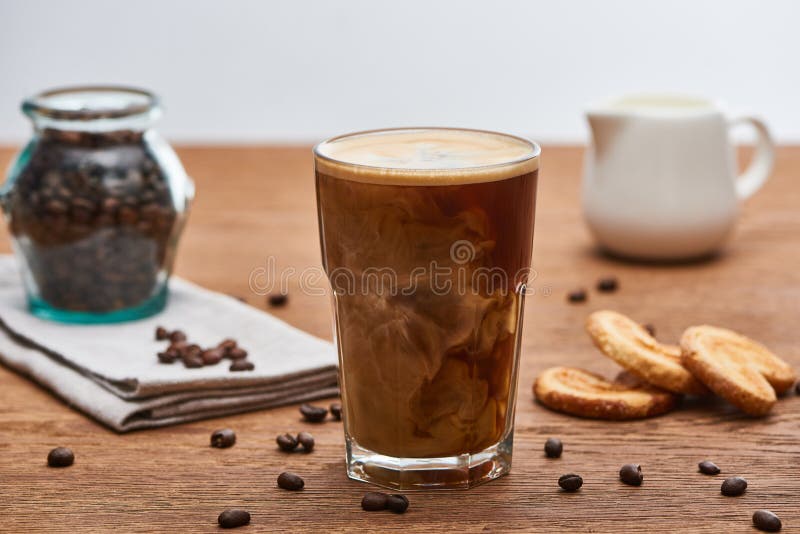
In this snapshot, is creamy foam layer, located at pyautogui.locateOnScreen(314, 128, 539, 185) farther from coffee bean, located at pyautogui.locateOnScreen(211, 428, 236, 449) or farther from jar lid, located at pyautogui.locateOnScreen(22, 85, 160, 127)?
jar lid, located at pyautogui.locateOnScreen(22, 85, 160, 127)

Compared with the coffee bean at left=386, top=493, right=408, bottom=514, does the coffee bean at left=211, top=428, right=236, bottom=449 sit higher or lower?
lower

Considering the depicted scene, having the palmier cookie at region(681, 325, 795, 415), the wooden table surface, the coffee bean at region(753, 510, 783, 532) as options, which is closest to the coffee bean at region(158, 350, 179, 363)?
the wooden table surface

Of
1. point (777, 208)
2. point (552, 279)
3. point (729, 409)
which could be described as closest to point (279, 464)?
point (729, 409)

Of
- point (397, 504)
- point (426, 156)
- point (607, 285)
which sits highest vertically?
point (426, 156)

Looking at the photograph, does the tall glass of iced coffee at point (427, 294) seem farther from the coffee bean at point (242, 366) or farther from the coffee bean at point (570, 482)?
the coffee bean at point (242, 366)

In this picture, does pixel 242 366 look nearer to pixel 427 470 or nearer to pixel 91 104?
pixel 427 470

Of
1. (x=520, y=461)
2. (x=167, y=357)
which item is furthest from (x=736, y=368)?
(x=167, y=357)

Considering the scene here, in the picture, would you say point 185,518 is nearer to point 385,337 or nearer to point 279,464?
point 279,464

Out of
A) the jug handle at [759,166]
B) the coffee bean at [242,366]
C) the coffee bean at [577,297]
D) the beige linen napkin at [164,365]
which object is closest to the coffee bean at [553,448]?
the beige linen napkin at [164,365]
